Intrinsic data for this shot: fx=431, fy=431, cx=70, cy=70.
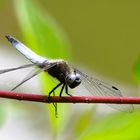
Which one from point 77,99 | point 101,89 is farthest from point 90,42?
point 77,99

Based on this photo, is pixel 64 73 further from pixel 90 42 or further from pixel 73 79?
pixel 90 42

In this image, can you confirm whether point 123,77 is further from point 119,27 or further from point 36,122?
point 36,122

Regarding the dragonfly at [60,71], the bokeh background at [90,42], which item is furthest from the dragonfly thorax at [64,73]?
the bokeh background at [90,42]

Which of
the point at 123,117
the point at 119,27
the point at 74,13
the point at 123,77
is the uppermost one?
the point at 123,117

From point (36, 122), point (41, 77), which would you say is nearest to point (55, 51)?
point (41, 77)

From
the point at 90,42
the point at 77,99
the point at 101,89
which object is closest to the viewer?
the point at 77,99

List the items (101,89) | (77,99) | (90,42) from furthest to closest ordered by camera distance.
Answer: (90,42) → (101,89) → (77,99)

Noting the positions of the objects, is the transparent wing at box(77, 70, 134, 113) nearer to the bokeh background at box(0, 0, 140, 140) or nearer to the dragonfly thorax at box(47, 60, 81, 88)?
the dragonfly thorax at box(47, 60, 81, 88)

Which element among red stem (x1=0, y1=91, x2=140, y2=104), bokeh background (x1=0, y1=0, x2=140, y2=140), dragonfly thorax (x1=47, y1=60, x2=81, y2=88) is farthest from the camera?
bokeh background (x1=0, y1=0, x2=140, y2=140)

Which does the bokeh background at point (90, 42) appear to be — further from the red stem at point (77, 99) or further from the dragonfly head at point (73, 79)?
the red stem at point (77, 99)

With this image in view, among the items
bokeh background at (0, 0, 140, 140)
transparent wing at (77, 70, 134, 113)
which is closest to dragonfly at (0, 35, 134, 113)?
transparent wing at (77, 70, 134, 113)

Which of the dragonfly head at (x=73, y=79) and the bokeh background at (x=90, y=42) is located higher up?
the dragonfly head at (x=73, y=79)
